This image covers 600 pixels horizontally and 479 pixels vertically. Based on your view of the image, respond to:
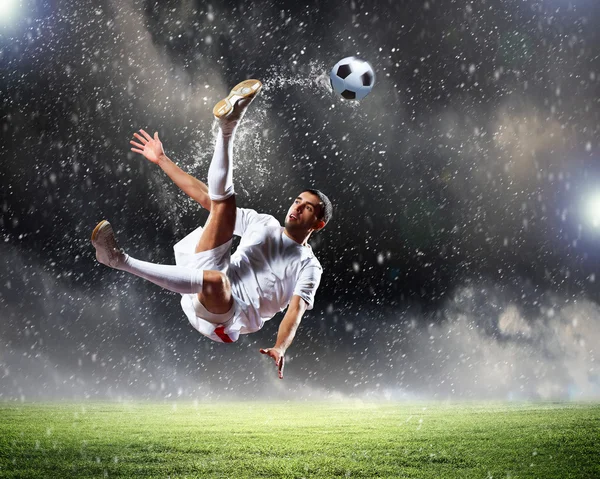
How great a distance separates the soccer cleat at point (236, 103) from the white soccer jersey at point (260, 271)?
1382 millimetres

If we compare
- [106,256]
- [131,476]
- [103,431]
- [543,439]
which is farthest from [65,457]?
[543,439]

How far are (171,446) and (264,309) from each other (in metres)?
4.85

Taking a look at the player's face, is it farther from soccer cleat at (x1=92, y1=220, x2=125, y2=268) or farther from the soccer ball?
the soccer ball

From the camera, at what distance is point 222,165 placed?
195 inches

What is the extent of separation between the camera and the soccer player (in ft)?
16.1

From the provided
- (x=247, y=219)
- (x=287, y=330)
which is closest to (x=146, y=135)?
(x=247, y=219)

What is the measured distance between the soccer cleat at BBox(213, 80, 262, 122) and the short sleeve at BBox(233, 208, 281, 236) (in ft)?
4.55

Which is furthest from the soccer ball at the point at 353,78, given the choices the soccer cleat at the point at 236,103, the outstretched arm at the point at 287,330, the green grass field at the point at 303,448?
the green grass field at the point at 303,448

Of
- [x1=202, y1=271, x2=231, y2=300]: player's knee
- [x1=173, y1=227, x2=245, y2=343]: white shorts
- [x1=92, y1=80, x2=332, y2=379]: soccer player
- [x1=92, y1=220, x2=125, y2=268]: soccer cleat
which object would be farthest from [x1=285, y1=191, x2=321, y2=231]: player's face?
[x1=92, y1=220, x2=125, y2=268]: soccer cleat

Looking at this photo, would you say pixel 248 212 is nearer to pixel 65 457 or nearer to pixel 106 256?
pixel 106 256

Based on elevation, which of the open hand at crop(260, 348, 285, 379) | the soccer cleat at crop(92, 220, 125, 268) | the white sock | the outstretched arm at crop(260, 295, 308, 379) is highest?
the white sock

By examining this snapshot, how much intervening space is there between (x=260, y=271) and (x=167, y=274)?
1.30 metres

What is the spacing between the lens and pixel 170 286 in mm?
4738

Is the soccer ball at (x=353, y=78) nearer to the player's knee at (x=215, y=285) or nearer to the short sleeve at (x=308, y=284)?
the short sleeve at (x=308, y=284)
